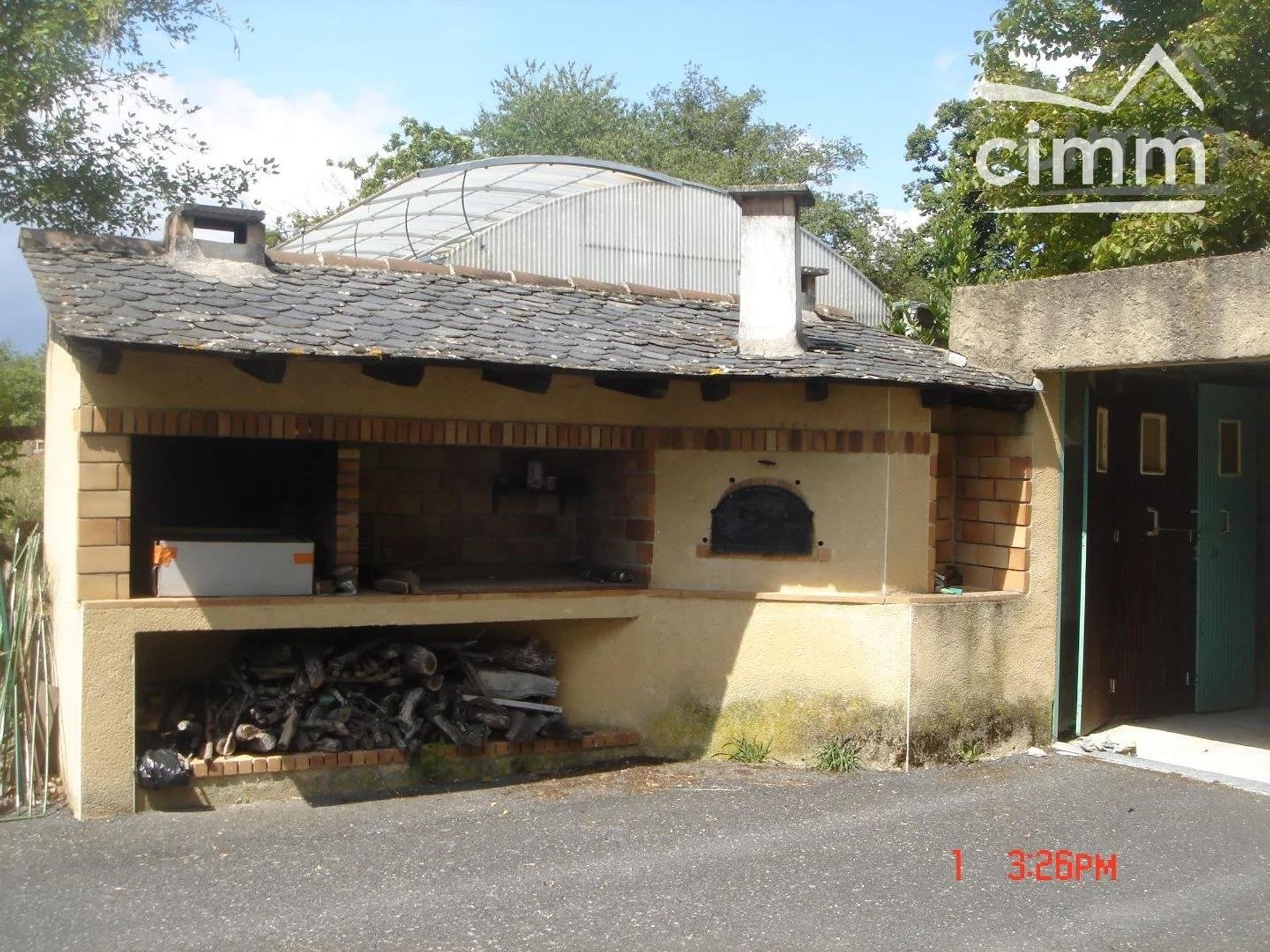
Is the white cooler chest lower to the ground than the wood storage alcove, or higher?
Answer: higher

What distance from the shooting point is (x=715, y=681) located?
8094mm

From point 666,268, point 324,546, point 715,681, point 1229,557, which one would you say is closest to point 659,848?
point 715,681

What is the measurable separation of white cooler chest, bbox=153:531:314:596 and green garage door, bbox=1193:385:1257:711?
6.96m

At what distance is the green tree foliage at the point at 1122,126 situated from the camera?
11.9 meters

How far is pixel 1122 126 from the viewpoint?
42.3 ft

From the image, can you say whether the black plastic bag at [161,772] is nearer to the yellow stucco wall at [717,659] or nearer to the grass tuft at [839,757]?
the yellow stucco wall at [717,659]

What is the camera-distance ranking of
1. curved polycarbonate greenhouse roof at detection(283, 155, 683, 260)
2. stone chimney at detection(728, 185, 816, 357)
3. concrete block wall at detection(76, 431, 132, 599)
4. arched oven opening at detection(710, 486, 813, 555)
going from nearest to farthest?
concrete block wall at detection(76, 431, 132, 599)
stone chimney at detection(728, 185, 816, 357)
arched oven opening at detection(710, 486, 813, 555)
curved polycarbonate greenhouse roof at detection(283, 155, 683, 260)

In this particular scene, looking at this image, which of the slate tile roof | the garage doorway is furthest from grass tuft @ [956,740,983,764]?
the slate tile roof

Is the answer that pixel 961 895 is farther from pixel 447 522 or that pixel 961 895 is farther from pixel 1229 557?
pixel 1229 557

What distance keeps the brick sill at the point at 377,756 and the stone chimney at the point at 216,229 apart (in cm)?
321

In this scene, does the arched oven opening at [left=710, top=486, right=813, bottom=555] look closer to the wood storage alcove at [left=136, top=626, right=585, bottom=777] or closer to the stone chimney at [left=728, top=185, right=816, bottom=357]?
the stone chimney at [left=728, top=185, right=816, bottom=357]

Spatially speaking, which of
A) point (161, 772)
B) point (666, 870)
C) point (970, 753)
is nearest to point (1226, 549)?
point (970, 753)

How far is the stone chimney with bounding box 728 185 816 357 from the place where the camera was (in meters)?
7.94
